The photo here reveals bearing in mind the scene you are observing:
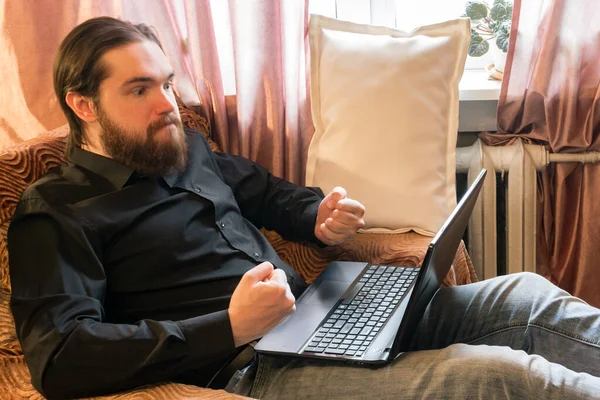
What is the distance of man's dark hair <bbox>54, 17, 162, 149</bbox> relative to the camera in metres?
1.42

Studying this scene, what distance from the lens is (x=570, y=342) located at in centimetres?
128

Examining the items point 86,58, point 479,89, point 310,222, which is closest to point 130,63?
point 86,58

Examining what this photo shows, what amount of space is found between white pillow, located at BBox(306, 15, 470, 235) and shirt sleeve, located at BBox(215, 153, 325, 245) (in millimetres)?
133

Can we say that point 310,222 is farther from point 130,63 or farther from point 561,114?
point 561,114

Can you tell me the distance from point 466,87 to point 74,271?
1.22 metres

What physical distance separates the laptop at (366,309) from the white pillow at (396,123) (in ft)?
0.91

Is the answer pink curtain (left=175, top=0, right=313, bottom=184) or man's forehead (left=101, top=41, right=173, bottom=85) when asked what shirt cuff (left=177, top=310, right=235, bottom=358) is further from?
pink curtain (left=175, top=0, right=313, bottom=184)

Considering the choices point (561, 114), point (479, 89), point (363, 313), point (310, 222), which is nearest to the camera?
point (363, 313)

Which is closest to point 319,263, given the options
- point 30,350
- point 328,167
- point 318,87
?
point 328,167

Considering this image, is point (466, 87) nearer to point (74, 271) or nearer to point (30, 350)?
point (74, 271)

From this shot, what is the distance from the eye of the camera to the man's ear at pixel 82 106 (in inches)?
56.7

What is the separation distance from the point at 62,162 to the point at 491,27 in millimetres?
1214

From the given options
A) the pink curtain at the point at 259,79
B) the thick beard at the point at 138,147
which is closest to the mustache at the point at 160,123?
the thick beard at the point at 138,147

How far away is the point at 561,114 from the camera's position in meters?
1.87
